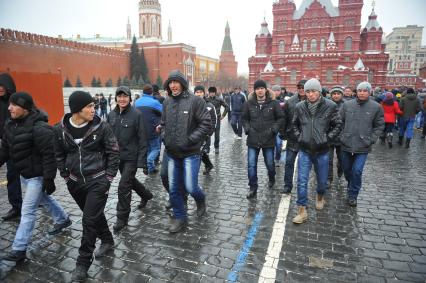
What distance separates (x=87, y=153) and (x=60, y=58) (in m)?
50.0

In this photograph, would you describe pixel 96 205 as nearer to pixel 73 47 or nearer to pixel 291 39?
pixel 73 47

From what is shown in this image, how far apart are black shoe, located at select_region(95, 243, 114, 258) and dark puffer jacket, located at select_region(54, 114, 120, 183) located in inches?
35.3

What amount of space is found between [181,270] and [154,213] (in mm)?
1699

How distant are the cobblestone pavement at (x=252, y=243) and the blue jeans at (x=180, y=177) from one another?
1.24 feet

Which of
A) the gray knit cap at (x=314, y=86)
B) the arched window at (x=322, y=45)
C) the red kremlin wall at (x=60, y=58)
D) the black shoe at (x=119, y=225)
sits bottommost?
the black shoe at (x=119, y=225)

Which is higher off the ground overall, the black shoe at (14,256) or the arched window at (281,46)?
the arched window at (281,46)

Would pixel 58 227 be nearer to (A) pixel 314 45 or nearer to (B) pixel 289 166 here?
(B) pixel 289 166

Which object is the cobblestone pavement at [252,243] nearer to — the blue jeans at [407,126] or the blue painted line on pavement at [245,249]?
the blue painted line on pavement at [245,249]

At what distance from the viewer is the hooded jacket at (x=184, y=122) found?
156 inches

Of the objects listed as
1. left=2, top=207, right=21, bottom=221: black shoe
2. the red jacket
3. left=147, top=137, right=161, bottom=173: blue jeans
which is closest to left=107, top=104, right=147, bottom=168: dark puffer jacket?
left=2, top=207, right=21, bottom=221: black shoe

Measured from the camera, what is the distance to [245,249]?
3.63 meters

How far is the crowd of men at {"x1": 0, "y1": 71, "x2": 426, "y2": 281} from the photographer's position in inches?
126

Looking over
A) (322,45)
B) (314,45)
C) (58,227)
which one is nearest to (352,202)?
(58,227)

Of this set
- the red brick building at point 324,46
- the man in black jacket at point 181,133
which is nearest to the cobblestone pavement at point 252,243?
the man in black jacket at point 181,133
